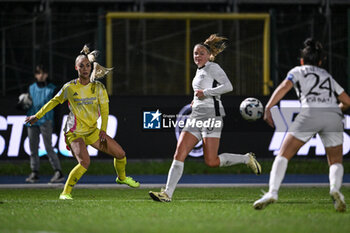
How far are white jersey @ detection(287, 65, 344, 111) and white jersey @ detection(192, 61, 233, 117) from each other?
1597 mm

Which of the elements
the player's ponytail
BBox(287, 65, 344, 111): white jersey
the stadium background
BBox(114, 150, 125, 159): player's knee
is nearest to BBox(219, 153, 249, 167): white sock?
BBox(114, 150, 125, 159): player's knee

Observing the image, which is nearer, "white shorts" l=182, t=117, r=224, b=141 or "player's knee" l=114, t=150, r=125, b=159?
"white shorts" l=182, t=117, r=224, b=141

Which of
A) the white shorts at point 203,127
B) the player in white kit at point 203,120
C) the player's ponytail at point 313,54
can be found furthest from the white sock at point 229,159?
the player's ponytail at point 313,54

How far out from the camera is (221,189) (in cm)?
1538

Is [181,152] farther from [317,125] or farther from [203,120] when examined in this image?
[317,125]

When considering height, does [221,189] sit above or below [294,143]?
below

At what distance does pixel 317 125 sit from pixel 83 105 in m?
3.96

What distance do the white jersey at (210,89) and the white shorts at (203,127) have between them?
9 centimetres

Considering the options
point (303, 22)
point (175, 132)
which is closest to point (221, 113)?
point (175, 132)

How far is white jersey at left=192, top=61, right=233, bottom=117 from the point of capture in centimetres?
1161

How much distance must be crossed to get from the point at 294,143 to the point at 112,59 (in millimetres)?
12271

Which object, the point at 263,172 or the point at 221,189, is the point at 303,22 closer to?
the point at 263,172

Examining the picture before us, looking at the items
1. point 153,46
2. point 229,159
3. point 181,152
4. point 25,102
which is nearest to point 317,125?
point 181,152

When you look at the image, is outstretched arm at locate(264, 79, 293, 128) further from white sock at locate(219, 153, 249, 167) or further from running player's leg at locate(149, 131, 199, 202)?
white sock at locate(219, 153, 249, 167)
